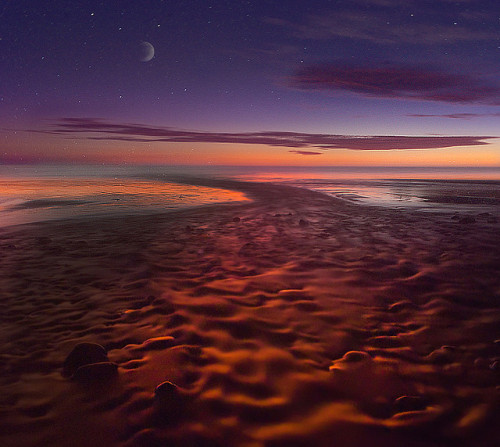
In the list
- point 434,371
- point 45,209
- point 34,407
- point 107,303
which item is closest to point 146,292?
point 107,303

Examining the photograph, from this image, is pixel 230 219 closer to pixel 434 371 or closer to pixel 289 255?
pixel 289 255

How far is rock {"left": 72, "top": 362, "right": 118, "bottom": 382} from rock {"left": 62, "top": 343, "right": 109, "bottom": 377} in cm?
13

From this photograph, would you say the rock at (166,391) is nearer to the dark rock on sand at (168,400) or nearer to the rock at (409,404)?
the dark rock on sand at (168,400)

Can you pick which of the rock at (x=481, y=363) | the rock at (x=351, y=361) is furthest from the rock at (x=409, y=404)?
the rock at (x=481, y=363)

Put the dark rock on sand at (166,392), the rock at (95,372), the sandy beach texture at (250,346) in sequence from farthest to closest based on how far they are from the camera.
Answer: the rock at (95,372) → the dark rock on sand at (166,392) → the sandy beach texture at (250,346)

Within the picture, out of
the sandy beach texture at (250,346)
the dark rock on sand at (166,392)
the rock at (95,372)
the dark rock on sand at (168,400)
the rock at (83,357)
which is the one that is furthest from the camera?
the rock at (83,357)

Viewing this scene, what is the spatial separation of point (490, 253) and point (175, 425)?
360 inches

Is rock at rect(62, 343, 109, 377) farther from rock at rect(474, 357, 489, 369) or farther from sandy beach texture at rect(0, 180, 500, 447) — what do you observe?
rock at rect(474, 357, 489, 369)

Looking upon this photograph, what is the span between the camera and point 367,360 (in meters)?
4.24

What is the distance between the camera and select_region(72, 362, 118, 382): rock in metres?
3.86

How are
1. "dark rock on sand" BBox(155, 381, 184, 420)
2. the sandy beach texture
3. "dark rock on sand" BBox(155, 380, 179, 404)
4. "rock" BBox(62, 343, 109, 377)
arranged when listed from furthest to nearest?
"rock" BBox(62, 343, 109, 377) → "dark rock on sand" BBox(155, 380, 179, 404) → "dark rock on sand" BBox(155, 381, 184, 420) → the sandy beach texture

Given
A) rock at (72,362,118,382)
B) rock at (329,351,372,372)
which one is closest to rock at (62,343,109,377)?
rock at (72,362,118,382)

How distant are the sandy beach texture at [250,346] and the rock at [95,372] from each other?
0.01m

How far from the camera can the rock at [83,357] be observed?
4.04m
